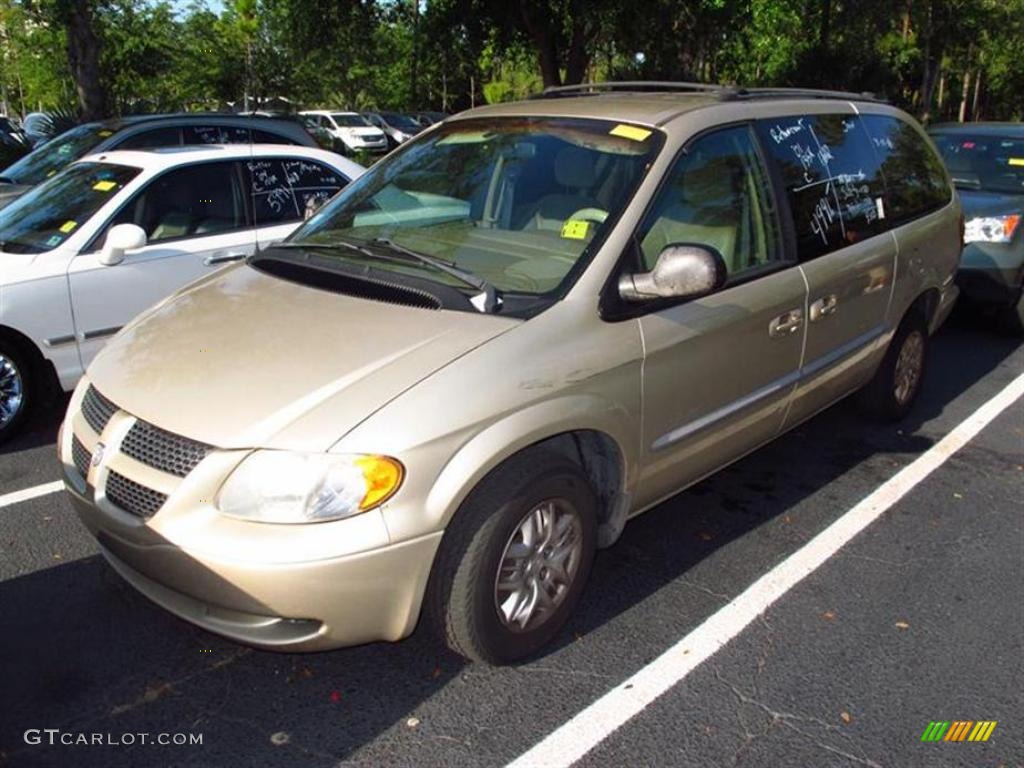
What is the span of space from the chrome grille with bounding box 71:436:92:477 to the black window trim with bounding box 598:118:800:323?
1760 millimetres

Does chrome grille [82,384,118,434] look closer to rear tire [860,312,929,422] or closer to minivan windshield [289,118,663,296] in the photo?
minivan windshield [289,118,663,296]

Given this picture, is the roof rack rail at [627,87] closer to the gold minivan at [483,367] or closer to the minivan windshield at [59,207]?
the gold minivan at [483,367]

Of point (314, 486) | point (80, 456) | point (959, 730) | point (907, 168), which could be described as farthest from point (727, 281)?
point (80, 456)

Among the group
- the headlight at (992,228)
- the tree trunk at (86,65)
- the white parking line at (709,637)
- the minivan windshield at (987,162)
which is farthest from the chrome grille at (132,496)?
the tree trunk at (86,65)

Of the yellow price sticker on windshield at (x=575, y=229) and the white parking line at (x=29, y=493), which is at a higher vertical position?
the yellow price sticker on windshield at (x=575, y=229)

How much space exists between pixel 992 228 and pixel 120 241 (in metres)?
6.54

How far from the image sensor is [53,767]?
259 cm

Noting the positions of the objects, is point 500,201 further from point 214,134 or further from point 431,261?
point 214,134

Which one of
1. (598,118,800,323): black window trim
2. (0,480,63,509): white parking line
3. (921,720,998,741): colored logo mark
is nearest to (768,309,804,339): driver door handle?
(598,118,800,323): black window trim

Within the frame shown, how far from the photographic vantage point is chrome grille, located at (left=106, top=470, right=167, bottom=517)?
8.80ft

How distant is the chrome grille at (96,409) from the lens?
297 cm

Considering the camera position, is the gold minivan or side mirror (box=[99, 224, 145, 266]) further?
side mirror (box=[99, 224, 145, 266])

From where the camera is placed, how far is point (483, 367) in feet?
9.10

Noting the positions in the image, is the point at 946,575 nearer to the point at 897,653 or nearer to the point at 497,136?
the point at 897,653
